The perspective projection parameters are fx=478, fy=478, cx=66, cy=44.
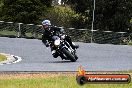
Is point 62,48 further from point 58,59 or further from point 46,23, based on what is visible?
point 58,59

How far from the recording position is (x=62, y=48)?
19.7 meters

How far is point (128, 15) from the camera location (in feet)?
155

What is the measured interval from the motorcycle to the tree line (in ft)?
88.4

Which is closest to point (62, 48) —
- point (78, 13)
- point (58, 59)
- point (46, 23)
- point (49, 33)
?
point (49, 33)

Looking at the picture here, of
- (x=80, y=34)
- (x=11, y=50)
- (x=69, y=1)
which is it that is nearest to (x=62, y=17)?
(x=69, y=1)

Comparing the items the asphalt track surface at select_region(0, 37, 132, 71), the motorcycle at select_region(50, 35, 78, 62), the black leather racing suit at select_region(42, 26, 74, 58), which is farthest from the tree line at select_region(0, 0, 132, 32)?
the black leather racing suit at select_region(42, 26, 74, 58)

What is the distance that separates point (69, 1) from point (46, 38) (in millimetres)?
32111

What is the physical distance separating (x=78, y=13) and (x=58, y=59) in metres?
29.5

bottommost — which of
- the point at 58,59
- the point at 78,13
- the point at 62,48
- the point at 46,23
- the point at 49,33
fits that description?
the point at 58,59

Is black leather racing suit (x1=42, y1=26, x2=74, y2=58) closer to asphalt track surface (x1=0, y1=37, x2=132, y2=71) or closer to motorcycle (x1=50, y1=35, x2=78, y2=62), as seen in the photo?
motorcycle (x1=50, y1=35, x2=78, y2=62)

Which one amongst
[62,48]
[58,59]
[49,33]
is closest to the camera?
[49,33]

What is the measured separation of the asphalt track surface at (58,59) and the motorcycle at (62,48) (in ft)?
0.93

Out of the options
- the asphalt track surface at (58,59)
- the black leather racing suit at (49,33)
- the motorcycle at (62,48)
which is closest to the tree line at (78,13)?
the asphalt track surface at (58,59)

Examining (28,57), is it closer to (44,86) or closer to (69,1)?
(44,86)
